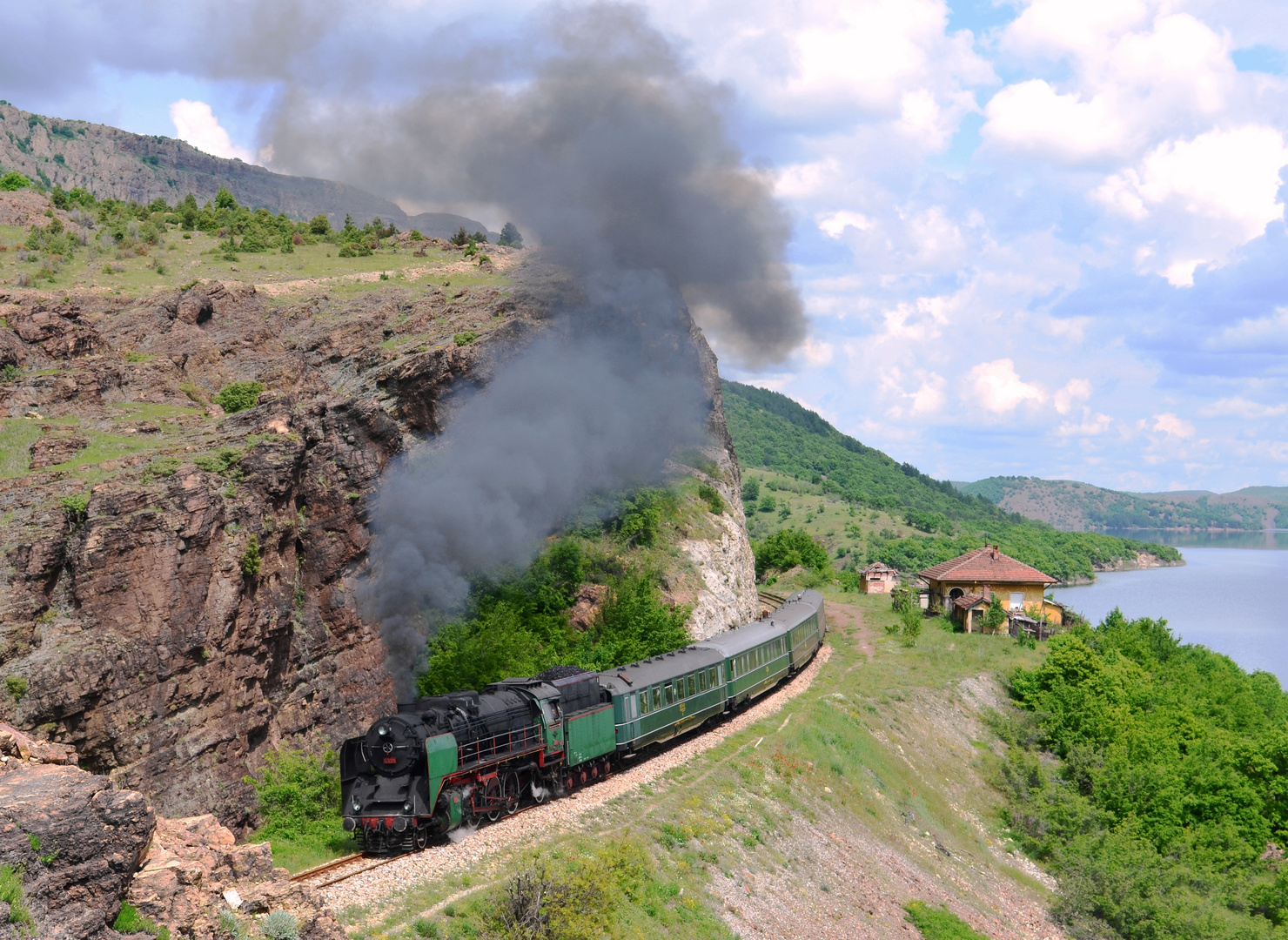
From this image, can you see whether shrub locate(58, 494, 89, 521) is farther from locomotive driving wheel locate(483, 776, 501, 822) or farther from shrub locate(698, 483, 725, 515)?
shrub locate(698, 483, 725, 515)

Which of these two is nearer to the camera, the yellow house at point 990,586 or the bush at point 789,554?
the yellow house at point 990,586

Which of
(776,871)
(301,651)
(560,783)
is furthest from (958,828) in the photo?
(301,651)

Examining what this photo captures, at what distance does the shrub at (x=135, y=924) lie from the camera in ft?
30.6

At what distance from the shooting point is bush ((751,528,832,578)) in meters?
81.4

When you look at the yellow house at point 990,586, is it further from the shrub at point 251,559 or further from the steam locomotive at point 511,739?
the shrub at point 251,559

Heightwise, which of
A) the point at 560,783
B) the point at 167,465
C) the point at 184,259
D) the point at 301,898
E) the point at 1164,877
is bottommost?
the point at 1164,877

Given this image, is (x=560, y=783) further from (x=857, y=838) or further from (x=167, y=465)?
(x=167, y=465)

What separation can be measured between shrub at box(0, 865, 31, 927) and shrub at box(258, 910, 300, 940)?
3.44m

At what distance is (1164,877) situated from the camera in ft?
95.8

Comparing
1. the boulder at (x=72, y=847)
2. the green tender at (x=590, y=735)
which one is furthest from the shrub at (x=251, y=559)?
the boulder at (x=72, y=847)

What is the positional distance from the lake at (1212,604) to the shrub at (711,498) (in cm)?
4858

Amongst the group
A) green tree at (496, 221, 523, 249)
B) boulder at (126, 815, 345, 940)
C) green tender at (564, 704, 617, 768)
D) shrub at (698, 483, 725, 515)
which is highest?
green tree at (496, 221, 523, 249)

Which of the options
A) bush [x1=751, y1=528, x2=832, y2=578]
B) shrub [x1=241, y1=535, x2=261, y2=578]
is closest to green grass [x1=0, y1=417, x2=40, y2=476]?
shrub [x1=241, y1=535, x2=261, y2=578]

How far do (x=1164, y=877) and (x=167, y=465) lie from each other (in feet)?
113
